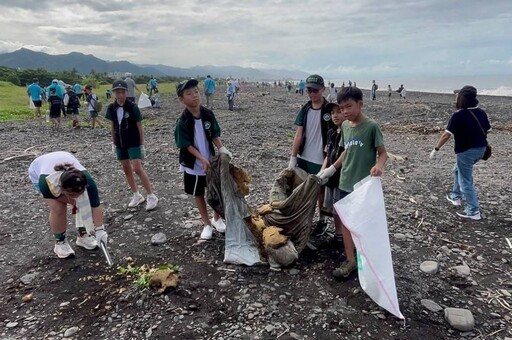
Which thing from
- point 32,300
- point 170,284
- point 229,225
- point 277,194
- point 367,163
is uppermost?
point 367,163

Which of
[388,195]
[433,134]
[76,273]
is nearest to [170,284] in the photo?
[76,273]

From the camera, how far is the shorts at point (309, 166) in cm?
479

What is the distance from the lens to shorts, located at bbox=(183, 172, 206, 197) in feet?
15.8

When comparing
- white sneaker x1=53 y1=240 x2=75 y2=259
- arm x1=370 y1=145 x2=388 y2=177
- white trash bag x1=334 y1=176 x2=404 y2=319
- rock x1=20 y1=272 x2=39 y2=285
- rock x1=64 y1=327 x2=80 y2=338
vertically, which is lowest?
rock x1=20 y1=272 x2=39 y2=285

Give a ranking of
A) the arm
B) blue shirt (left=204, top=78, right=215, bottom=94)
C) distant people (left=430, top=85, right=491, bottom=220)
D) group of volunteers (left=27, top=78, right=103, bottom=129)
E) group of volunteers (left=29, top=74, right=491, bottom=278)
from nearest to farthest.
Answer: the arm < group of volunteers (left=29, top=74, right=491, bottom=278) < distant people (left=430, top=85, right=491, bottom=220) < group of volunteers (left=27, top=78, right=103, bottom=129) < blue shirt (left=204, top=78, right=215, bottom=94)

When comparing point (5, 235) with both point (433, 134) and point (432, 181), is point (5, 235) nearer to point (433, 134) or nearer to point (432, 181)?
point (432, 181)

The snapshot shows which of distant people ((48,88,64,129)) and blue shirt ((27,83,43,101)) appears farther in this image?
blue shirt ((27,83,43,101))

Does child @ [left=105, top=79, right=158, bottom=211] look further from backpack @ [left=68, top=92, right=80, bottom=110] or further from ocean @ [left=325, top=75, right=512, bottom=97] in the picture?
ocean @ [left=325, top=75, right=512, bottom=97]

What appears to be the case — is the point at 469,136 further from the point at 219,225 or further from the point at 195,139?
the point at 195,139

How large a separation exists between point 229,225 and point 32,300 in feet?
7.48

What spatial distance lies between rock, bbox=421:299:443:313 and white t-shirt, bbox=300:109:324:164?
1972 millimetres

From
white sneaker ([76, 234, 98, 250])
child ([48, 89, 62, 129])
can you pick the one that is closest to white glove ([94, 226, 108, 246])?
white sneaker ([76, 234, 98, 250])

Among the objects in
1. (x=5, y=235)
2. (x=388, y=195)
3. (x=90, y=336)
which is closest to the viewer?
(x=90, y=336)

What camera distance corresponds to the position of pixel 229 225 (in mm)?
4484
